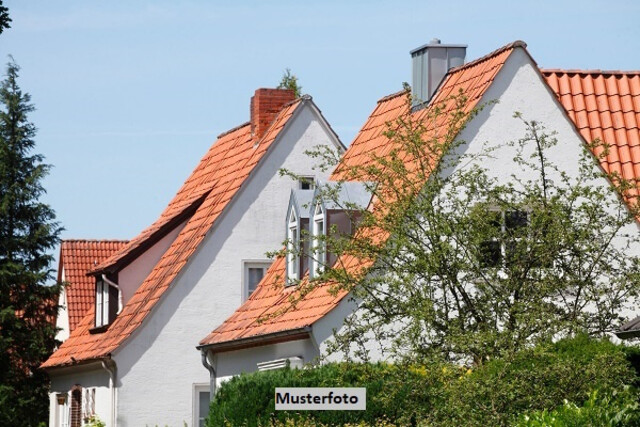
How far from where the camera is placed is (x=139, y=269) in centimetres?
3650

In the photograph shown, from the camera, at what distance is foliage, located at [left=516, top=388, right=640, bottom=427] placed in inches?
541

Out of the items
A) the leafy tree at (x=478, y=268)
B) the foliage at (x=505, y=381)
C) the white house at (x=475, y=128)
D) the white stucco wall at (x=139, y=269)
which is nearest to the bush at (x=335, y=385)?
the foliage at (x=505, y=381)

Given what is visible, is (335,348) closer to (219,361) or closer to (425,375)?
(425,375)

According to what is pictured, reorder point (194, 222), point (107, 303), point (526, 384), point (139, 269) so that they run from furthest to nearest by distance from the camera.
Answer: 1. point (107, 303)
2. point (139, 269)
3. point (194, 222)
4. point (526, 384)

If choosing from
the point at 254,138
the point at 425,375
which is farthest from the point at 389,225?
the point at 254,138

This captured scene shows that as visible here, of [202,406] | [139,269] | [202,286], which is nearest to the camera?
[202,286]

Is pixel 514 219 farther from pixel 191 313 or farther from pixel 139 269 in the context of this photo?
pixel 139 269

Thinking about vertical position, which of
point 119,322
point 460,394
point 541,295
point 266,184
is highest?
point 266,184

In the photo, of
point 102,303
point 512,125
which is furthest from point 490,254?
point 102,303

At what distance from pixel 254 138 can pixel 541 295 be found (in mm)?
18935

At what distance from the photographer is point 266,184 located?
33188mm

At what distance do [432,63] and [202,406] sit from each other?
9.17 meters

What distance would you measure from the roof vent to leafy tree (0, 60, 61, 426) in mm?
18893

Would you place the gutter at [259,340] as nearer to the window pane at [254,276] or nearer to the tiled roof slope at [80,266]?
the window pane at [254,276]
